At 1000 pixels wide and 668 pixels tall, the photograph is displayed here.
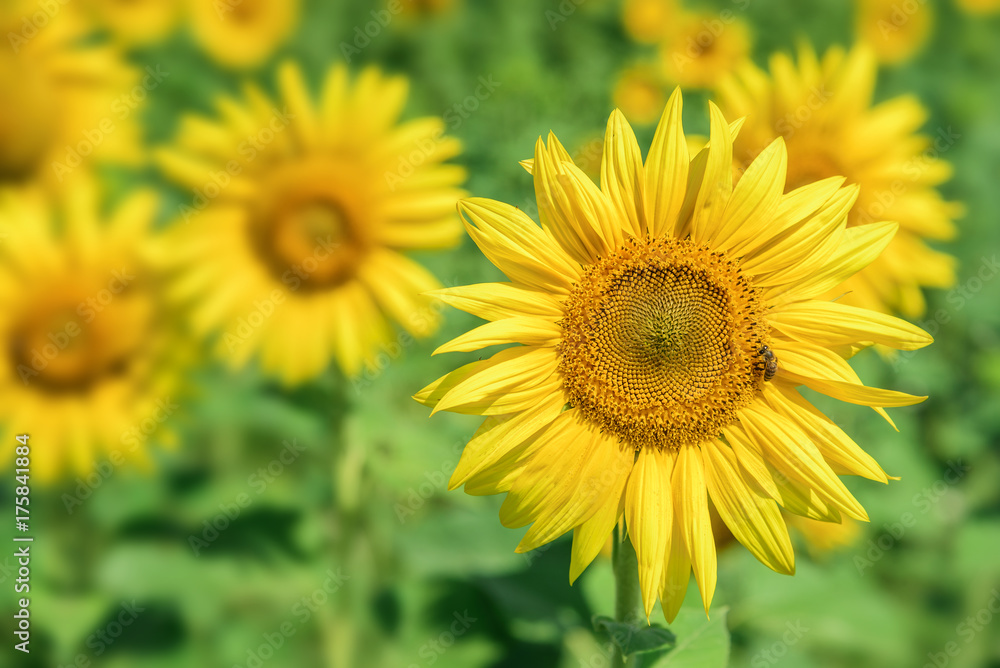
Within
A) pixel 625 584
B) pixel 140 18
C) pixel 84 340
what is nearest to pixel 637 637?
pixel 625 584

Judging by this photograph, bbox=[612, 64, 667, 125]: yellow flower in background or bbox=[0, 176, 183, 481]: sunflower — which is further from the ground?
bbox=[612, 64, 667, 125]: yellow flower in background

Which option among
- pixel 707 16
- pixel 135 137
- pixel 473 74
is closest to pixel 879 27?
pixel 707 16

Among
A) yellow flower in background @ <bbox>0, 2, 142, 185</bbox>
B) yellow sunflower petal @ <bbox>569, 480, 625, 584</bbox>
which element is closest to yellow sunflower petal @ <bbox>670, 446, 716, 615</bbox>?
yellow sunflower petal @ <bbox>569, 480, 625, 584</bbox>

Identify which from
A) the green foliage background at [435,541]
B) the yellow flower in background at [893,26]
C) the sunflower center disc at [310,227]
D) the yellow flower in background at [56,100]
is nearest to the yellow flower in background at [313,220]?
the sunflower center disc at [310,227]

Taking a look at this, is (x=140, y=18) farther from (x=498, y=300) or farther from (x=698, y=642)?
(x=698, y=642)

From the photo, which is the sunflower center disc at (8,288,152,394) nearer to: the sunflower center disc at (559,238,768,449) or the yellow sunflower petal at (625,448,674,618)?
the sunflower center disc at (559,238,768,449)

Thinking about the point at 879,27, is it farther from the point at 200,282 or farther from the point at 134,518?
the point at 134,518
